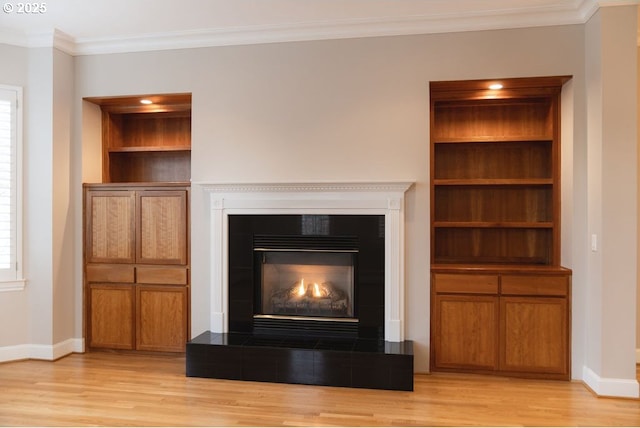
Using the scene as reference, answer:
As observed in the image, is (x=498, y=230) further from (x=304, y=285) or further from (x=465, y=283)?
(x=304, y=285)

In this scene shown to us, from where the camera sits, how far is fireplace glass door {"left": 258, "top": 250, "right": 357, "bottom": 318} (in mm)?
4129

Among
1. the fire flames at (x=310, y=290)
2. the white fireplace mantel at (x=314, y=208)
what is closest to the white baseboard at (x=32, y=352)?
the white fireplace mantel at (x=314, y=208)

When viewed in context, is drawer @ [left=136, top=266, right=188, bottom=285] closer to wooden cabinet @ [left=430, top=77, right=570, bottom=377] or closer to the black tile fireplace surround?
the black tile fireplace surround

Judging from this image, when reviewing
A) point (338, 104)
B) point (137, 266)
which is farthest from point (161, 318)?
point (338, 104)

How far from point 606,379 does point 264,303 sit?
2.68m

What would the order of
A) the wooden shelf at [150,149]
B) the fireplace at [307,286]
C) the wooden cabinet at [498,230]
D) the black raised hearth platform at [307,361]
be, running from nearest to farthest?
the black raised hearth platform at [307,361]
the fireplace at [307,286]
the wooden cabinet at [498,230]
the wooden shelf at [150,149]

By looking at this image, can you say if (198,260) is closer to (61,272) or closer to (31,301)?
(61,272)

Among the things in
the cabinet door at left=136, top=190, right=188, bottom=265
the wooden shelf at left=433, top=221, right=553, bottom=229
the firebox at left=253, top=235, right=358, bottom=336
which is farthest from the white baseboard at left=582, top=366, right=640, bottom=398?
the cabinet door at left=136, top=190, right=188, bottom=265

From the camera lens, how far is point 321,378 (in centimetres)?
367

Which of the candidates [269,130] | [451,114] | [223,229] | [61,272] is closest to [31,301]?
[61,272]

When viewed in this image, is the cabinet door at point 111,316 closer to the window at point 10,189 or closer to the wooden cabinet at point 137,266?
the wooden cabinet at point 137,266

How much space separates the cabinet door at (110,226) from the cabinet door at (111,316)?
0.91 feet

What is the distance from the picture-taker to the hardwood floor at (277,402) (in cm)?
306

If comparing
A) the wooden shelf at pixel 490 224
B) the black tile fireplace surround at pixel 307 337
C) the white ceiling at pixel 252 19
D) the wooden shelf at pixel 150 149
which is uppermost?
the white ceiling at pixel 252 19
